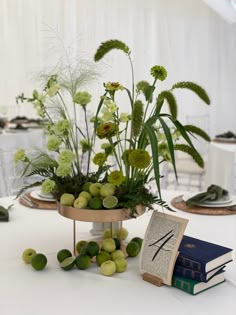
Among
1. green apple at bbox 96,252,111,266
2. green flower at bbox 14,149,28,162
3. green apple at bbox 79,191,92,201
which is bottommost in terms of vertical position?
green apple at bbox 96,252,111,266

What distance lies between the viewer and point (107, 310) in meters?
1.02

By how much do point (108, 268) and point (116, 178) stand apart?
0.76 feet

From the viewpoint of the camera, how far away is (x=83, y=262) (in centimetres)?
123

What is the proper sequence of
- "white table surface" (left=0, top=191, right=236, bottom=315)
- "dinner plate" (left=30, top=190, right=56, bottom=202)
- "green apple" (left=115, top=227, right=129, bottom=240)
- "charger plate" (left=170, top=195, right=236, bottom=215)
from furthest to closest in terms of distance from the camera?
"dinner plate" (left=30, top=190, right=56, bottom=202), "charger plate" (left=170, top=195, right=236, bottom=215), "green apple" (left=115, top=227, right=129, bottom=240), "white table surface" (left=0, top=191, right=236, bottom=315)

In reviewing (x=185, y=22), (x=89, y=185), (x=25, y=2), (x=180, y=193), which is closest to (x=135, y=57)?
(x=185, y=22)

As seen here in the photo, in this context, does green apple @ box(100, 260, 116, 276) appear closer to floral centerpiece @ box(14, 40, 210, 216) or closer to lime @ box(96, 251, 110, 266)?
lime @ box(96, 251, 110, 266)

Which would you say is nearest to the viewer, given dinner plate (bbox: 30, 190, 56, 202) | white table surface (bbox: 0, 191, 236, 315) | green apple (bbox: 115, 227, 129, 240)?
white table surface (bbox: 0, 191, 236, 315)

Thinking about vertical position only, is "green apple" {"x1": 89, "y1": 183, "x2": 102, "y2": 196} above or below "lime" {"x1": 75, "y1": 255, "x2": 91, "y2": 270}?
above

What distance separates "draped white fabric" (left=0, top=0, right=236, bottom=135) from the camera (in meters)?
4.61

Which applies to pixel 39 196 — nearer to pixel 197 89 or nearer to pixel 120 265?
pixel 120 265

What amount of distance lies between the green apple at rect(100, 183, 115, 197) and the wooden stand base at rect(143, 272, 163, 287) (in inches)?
9.0

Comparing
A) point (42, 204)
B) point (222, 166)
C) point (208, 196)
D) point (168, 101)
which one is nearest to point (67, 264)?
point (168, 101)

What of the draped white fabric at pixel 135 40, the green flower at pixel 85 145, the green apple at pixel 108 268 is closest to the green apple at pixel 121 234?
→ the green apple at pixel 108 268

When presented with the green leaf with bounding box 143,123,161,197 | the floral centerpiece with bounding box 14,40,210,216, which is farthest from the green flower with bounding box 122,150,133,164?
the green leaf with bounding box 143,123,161,197
